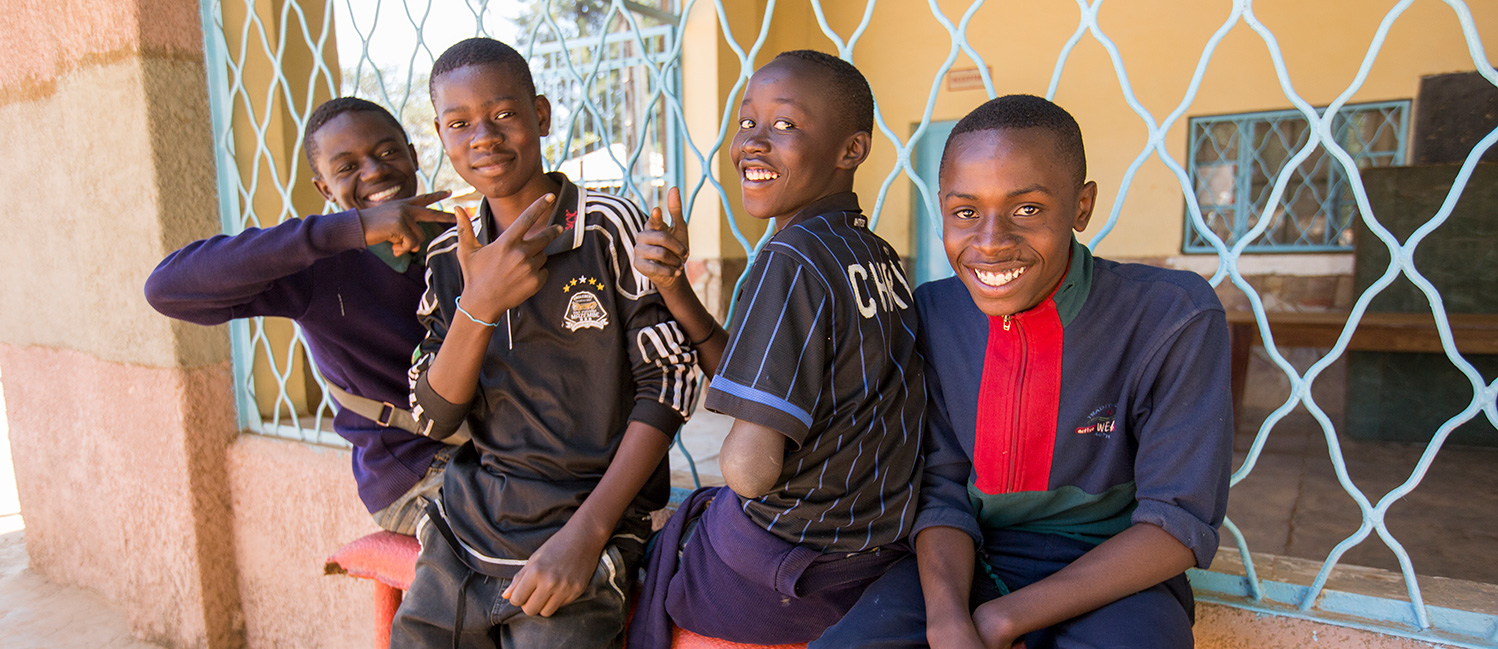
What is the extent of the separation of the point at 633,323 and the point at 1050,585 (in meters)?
0.81

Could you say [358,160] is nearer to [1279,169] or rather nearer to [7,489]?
[7,489]

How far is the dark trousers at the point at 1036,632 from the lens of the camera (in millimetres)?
1102

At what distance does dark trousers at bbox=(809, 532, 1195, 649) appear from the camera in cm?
110

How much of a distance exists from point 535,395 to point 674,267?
0.38 m

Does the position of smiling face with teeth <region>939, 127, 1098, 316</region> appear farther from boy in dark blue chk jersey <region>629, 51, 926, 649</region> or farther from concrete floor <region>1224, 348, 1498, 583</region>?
concrete floor <region>1224, 348, 1498, 583</region>

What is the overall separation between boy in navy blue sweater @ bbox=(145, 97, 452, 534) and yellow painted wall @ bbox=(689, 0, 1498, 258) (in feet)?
11.2

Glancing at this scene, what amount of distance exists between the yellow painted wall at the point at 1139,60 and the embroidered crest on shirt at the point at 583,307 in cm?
371

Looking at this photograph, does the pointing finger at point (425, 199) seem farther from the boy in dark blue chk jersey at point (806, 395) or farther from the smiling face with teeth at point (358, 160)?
the boy in dark blue chk jersey at point (806, 395)

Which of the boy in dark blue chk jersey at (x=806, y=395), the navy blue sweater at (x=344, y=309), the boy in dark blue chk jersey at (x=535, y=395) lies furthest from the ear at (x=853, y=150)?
the navy blue sweater at (x=344, y=309)

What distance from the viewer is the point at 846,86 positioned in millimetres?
1334

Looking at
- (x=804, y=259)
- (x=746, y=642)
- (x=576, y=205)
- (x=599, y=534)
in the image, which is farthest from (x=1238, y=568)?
(x=576, y=205)

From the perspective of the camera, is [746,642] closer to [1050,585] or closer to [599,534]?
[599,534]

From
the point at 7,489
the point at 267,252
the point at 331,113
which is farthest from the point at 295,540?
the point at 7,489

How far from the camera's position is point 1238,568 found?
154 centimetres
